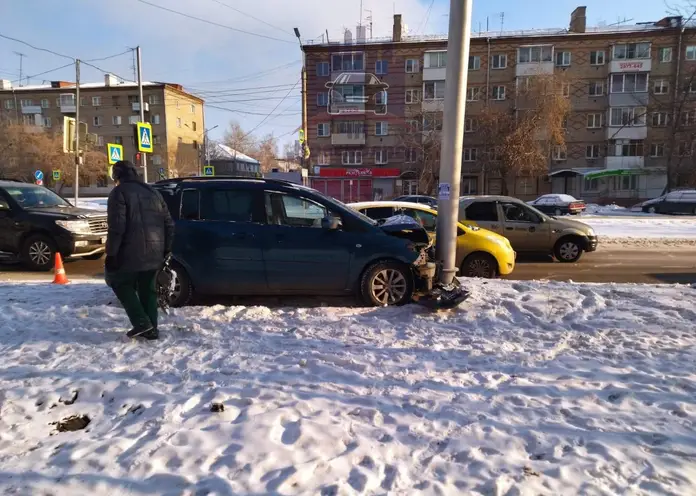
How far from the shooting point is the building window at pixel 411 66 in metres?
46.1

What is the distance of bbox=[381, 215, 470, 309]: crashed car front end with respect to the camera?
5.43 m

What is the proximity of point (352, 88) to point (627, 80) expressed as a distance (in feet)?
92.1

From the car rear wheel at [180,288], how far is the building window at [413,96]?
1754 inches

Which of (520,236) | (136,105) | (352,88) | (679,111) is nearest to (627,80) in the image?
(679,111)

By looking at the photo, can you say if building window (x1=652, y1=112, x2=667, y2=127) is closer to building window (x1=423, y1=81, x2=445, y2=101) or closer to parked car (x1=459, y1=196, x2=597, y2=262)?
building window (x1=423, y1=81, x2=445, y2=101)

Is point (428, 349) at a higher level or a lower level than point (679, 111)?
lower

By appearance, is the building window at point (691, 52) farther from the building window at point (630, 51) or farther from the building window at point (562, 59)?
the building window at point (562, 59)

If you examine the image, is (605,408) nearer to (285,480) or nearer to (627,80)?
(285,480)

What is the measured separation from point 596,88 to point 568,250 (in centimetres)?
4303

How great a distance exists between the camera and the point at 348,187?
1844 inches

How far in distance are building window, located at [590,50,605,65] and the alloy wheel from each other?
49.9 meters

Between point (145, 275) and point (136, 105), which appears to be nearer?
point (145, 275)

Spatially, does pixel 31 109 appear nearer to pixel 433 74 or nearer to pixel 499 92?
pixel 433 74

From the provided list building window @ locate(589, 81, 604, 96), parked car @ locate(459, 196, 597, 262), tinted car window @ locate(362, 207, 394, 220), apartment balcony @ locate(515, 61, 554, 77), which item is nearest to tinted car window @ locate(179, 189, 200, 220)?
tinted car window @ locate(362, 207, 394, 220)
